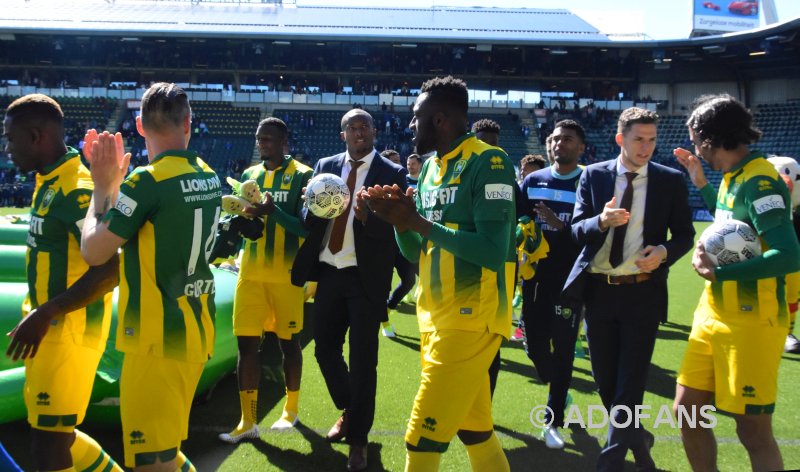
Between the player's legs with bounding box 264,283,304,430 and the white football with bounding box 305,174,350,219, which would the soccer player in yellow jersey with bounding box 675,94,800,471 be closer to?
the white football with bounding box 305,174,350,219

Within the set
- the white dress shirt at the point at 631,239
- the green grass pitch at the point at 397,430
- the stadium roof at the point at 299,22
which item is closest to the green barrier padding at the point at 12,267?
the green grass pitch at the point at 397,430

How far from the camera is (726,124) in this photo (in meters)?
2.95

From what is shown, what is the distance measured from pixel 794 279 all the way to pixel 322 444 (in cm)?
397

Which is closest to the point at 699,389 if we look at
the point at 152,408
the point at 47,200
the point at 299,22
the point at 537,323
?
the point at 537,323

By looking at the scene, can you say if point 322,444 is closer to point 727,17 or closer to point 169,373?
point 169,373

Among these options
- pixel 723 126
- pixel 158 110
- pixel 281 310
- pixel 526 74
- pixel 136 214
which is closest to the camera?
pixel 136 214

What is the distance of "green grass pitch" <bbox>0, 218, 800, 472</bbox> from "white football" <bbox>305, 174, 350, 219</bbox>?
1493 millimetres

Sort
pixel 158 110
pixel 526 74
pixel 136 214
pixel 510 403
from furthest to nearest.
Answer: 1. pixel 526 74
2. pixel 510 403
3. pixel 158 110
4. pixel 136 214

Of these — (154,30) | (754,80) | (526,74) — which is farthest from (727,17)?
(154,30)

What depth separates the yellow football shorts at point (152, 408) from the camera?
2.42 metres

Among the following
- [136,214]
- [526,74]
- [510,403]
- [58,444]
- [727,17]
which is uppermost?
[727,17]

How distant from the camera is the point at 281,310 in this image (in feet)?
14.4

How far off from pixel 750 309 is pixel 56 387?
306 cm

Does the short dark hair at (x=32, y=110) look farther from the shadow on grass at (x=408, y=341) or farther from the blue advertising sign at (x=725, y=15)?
the blue advertising sign at (x=725, y=15)
